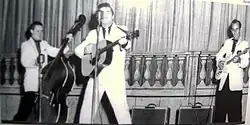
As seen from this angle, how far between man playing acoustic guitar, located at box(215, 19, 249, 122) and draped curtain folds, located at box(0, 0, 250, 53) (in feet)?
0.11

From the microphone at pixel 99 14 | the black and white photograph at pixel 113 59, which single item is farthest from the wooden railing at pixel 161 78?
the microphone at pixel 99 14

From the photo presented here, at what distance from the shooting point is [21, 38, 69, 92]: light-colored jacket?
3.41ft

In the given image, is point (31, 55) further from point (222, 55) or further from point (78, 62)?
point (222, 55)

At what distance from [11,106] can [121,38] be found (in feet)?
1.47

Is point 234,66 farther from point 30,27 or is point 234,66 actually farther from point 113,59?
point 30,27

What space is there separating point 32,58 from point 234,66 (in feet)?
2.40

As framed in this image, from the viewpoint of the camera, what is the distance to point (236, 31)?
3.69 feet

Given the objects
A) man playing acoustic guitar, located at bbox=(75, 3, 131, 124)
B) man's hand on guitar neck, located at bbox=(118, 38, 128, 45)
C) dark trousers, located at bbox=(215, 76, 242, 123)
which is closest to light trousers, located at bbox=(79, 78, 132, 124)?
man playing acoustic guitar, located at bbox=(75, 3, 131, 124)

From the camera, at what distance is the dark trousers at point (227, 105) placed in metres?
1.13

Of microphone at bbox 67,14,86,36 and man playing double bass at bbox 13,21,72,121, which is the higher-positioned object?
microphone at bbox 67,14,86,36

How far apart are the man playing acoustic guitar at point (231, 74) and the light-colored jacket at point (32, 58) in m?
0.57

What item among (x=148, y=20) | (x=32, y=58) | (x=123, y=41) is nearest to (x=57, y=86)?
(x=32, y=58)

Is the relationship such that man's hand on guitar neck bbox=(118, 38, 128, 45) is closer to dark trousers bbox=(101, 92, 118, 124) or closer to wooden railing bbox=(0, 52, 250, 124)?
wooden railing bbox=(0, 52, 250, 124)

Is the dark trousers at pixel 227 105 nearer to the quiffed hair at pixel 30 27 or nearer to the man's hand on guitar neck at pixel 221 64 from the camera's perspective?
the man's hand on guitar neck at pixel 221 64
